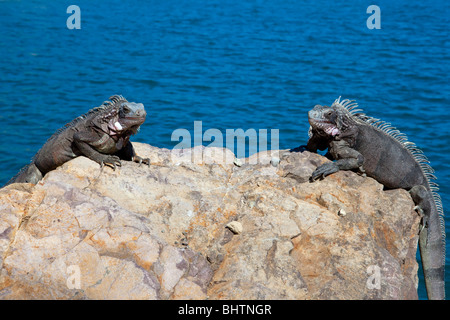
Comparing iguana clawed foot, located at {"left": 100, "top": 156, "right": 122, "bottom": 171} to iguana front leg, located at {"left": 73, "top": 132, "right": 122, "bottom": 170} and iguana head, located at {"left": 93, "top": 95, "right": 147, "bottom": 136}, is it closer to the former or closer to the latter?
iguana front leg, located at {"left": 73, "top": 132, "right": 122, "bottom": 170}

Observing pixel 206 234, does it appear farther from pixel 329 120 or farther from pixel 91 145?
pixel 329 120

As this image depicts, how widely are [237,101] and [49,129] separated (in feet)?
14.0

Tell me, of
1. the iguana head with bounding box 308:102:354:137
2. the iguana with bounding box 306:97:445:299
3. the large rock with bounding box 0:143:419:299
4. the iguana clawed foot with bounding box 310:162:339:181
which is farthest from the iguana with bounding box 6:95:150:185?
the iguana with bounding box 306:97:445:299

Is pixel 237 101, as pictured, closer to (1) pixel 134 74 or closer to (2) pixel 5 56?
(1) pixel 134 74

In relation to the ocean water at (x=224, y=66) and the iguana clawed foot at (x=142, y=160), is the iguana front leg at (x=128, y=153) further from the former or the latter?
the ocean water at (x=224, y=66)

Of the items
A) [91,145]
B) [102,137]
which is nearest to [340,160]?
[102,137]

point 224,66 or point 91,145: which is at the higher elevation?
point 224,66

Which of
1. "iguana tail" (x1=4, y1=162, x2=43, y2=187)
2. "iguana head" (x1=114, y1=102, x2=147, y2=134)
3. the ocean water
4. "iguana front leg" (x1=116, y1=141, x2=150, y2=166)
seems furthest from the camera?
the ocean water

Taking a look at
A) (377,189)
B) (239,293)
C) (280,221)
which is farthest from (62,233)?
(377,189)

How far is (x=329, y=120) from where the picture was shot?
22.4 ft

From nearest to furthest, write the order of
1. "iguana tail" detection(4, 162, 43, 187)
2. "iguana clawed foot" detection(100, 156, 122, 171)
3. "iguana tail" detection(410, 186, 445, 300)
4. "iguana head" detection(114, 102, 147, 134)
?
1. "iguana clawed foot" detection(100, 156, 122, 171)
2. "iguana head" detection(114, 102, 147, 134)
3. "iguana tail" detection(410, 186, 445, 300)
4. "iguana tail" detection(4, 162, 43, 187)

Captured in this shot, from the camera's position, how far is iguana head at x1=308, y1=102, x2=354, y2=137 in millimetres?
6789

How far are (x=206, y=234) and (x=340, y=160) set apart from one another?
6.56 feet

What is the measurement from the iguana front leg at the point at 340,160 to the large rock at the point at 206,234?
0.34ft
